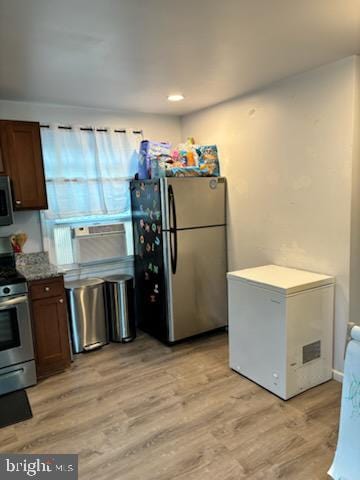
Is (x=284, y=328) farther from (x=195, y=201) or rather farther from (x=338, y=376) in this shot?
(x=195, y=201)

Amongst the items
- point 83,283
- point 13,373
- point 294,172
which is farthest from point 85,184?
point 294,172

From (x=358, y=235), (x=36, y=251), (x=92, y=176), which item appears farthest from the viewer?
(x=92, y=176)

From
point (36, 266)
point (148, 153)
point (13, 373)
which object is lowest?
point (13, 373)

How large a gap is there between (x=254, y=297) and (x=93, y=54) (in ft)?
6.64

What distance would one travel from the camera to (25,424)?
7.93ft

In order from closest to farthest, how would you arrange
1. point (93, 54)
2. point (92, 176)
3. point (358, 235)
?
1. point (93, 54)
2. point (358, 235)
3. point (92, 176)

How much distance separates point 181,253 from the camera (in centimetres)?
345

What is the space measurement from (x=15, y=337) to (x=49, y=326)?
0.96 ft

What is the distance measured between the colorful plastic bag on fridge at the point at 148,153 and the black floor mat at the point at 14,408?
2308 millimetres

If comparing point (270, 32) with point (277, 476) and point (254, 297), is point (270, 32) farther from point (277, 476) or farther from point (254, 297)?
point (277, 476)

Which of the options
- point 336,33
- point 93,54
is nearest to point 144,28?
point 93,54

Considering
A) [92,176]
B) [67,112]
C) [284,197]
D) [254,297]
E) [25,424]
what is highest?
[67,112]

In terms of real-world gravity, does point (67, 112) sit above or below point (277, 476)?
above

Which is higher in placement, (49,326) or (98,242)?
(98,242)
